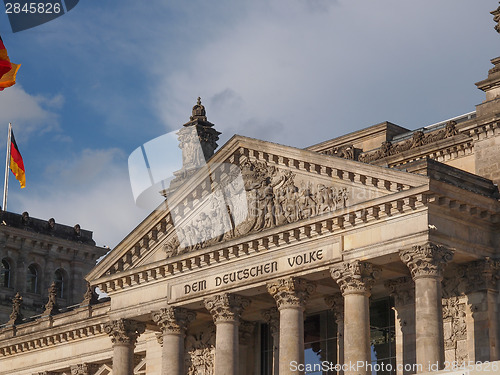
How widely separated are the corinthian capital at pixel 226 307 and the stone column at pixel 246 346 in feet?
13.0

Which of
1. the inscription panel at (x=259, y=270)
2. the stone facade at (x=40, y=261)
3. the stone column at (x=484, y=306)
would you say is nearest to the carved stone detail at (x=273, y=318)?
the inscription panel at (x=259, y=270)

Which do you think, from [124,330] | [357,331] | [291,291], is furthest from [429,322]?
[124,330]

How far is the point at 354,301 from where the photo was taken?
42781 mm

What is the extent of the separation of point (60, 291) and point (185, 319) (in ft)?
116

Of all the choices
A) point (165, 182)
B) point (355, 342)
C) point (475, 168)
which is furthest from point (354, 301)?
point (165, 182)

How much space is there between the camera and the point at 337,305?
157 ft

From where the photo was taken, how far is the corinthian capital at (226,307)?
47.7 metres

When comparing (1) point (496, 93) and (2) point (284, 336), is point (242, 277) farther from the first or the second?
(1) point (496, 93)

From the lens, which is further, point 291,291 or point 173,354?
point 173,354

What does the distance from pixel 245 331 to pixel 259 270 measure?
20.7 feet

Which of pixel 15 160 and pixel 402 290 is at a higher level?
pixel 15 160

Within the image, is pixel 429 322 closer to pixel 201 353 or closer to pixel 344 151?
pixel 344 151

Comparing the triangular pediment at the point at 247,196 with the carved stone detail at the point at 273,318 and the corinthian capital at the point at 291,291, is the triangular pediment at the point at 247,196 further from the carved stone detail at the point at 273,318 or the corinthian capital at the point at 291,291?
the carved stone detail at the point at 273,318

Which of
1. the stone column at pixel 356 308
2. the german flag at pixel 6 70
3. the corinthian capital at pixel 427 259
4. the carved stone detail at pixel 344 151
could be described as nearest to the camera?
the corinthian capital at pixel 427 259
